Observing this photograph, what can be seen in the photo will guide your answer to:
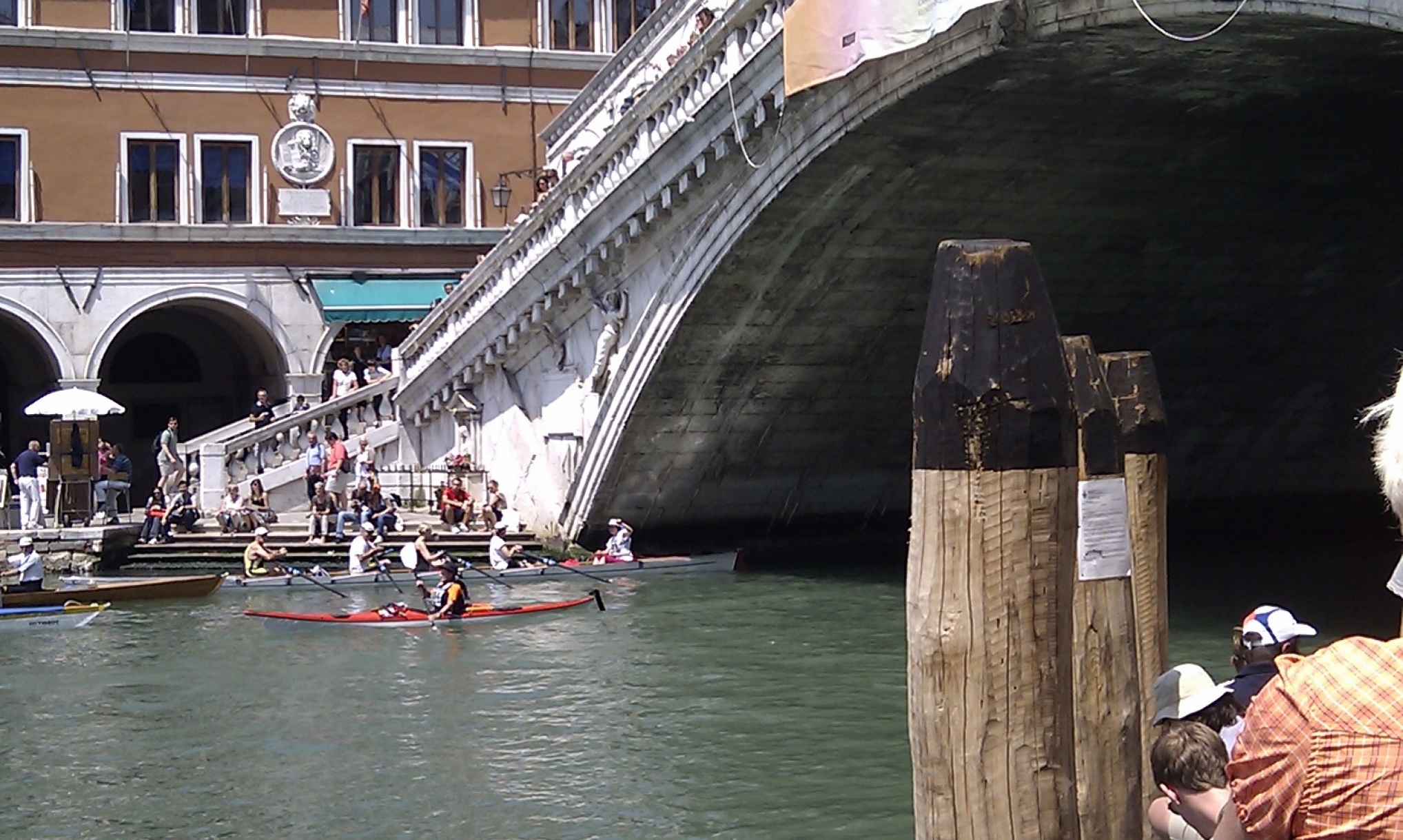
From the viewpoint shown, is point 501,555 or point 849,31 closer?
point 849,31

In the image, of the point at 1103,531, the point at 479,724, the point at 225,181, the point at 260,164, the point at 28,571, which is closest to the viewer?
the point at 1103,531

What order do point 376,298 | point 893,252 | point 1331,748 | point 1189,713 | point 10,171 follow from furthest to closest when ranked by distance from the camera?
point 376,298, point 10,171, point 893,252, point 1189,713, point 1331,748

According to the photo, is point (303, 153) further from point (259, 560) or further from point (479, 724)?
point (479, 724)

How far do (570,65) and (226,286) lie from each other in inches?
234

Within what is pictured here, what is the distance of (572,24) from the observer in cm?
2789

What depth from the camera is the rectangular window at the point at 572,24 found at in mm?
27766

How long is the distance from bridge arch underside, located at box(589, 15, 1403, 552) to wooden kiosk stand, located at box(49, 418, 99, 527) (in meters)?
6.04

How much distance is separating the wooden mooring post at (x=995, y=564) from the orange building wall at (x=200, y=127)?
2286 cm

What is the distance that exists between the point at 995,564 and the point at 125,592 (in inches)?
587

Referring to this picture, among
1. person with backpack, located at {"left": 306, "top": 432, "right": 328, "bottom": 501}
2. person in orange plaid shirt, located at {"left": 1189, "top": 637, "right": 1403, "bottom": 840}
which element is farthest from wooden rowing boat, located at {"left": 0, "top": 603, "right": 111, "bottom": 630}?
person in orange plaid shirt, located at {"left": 1189, "top": 637, "right": 1403, "bottom": 840}

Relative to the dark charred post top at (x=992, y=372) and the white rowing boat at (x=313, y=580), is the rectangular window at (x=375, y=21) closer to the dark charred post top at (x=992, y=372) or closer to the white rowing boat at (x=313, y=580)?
the white rowing boat at (x=313, y=580)

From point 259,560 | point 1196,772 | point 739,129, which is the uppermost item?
point 739,129

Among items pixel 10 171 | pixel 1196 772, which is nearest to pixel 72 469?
pixel 10 171

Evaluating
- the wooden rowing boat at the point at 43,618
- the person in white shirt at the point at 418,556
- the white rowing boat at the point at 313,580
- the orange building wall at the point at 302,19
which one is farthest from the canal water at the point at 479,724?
the orange building wall at the point at 302,19
